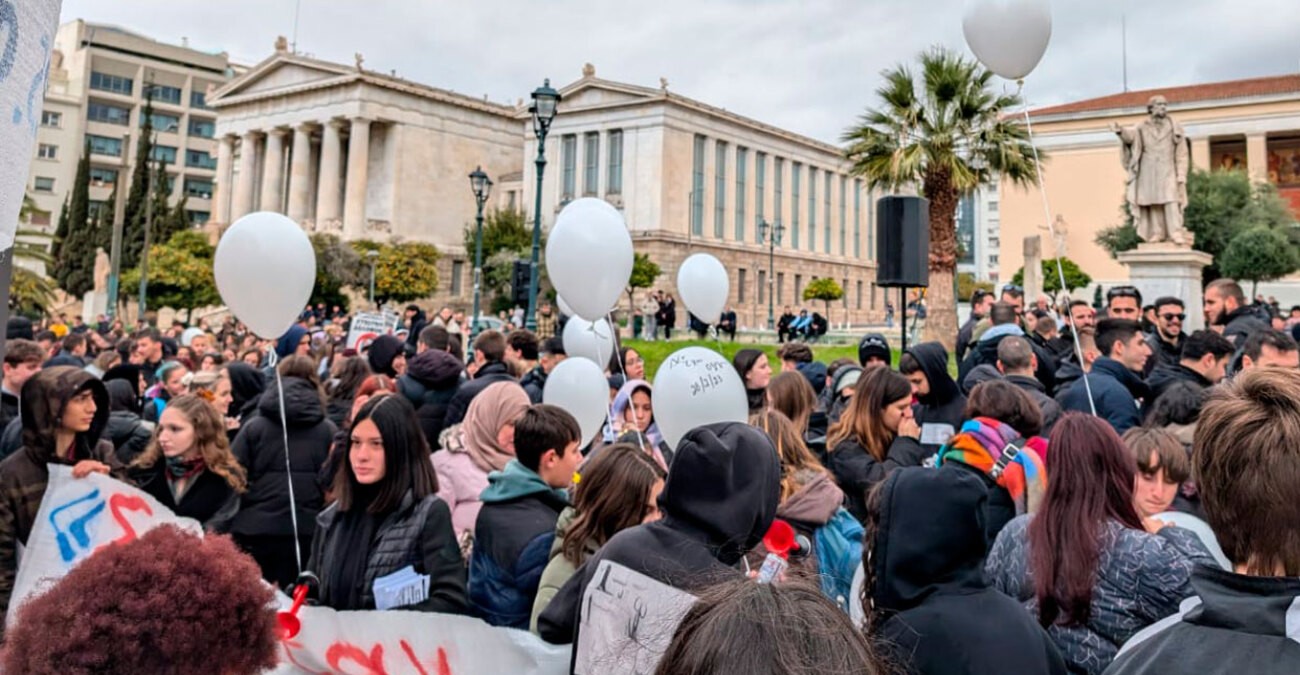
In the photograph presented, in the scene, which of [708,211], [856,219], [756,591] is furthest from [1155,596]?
[856,219]

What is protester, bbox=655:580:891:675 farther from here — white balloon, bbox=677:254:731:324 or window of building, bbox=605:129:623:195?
window of building, bbox=605:129:623:195

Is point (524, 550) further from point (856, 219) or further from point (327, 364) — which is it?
point (856, 219)

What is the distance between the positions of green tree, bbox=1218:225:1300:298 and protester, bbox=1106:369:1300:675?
110 feet

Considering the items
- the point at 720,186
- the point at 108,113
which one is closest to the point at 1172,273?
the point at 720,186

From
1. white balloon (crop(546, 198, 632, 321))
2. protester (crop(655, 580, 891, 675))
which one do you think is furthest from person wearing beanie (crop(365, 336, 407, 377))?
protester (crop(655, 580, 891, 675))

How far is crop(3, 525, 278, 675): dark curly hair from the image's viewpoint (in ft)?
4.70

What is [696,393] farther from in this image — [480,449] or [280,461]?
[280,461]

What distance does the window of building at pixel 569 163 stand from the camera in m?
54.7

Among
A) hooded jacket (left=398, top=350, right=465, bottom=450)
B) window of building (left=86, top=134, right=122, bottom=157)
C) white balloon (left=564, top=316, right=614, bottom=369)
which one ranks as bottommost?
hooded jacket (left=398, top=350, right=465, bottom=450)

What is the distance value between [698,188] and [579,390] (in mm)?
49278

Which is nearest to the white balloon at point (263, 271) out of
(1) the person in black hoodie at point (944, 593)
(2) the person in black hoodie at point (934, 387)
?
(2) the person in black hoodie at point (934, 387)

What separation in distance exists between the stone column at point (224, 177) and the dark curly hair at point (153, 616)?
2719 inches

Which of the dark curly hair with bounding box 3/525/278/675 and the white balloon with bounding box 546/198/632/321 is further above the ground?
the white balloon with bounding box 546/198/632/321

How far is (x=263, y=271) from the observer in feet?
17.1
